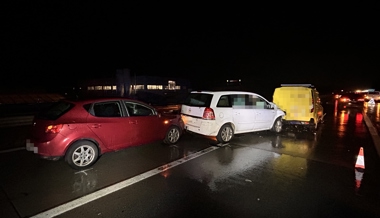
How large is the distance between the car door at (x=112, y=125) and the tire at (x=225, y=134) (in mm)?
2927

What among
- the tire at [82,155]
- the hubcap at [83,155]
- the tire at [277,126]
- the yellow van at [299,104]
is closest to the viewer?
the tire at [82,155]

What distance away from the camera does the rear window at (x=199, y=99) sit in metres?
7.46

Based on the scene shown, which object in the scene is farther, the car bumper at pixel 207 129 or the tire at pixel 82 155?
the car bumper at pixel 207 129

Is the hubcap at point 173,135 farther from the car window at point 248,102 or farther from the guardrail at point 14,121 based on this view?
the guardrail at point 14,121

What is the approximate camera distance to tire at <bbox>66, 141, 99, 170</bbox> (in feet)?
16.9

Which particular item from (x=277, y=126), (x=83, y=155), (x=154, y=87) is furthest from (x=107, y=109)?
(x=154, y=87)

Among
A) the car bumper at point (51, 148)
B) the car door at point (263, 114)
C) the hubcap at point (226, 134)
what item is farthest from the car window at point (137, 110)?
the car door at point (263, 114)

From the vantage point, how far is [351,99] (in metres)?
24.1

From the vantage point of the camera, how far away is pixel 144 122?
21.4 ft

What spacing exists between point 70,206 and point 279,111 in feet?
28.8

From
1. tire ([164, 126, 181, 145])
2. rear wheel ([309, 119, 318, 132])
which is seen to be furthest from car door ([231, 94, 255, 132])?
rear wheel ([309, 119, 318, 132])

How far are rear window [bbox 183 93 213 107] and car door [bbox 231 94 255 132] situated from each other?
989 mm

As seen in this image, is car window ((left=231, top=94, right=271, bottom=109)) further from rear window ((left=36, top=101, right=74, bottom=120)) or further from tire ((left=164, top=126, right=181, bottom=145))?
rear window ((left=36, top=101, right=74, bottom=120))

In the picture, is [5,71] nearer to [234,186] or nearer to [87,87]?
[87,87]
